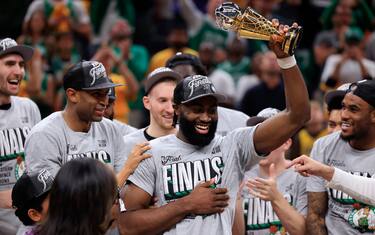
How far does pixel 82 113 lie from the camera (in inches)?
271

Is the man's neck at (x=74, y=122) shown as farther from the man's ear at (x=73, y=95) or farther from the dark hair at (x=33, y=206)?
the dark hair at (x=33, y=206)

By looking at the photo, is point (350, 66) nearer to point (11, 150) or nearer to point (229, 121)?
point (229, 121)

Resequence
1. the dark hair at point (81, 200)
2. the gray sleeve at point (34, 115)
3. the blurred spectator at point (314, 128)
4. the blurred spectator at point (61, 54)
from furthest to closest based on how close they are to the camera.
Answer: the blurred spectator at point (61, 54) < the blurred spectator at point (314, 128) < the gray sleeve at point (34, 115) < the dark hair at point (81, 200)

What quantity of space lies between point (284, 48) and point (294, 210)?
1.76 m

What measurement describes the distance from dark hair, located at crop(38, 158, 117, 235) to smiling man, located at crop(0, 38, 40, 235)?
3040 mm

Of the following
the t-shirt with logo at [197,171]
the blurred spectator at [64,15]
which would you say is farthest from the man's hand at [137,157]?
the blurred spectator at [64,15]

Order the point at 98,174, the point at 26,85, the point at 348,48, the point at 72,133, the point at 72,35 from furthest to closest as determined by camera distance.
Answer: the point at 72,35 < the point at 348,48 < the point at 26,85 < the point at 72,133 < the point at 98,174

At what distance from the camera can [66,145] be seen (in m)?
6.78

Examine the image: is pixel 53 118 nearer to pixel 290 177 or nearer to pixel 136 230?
pixel 136 230

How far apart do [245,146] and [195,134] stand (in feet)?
1.14

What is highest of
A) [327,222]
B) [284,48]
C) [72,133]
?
[284,48]

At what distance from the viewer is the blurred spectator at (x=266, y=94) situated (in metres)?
12.1

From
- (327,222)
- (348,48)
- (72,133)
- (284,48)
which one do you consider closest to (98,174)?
(284,48)

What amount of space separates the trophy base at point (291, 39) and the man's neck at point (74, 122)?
199 cm
